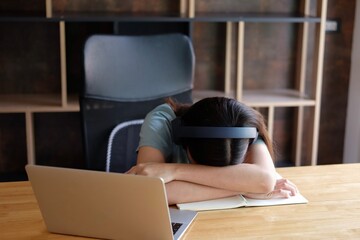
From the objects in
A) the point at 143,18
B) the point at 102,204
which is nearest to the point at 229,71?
the point at 143,18

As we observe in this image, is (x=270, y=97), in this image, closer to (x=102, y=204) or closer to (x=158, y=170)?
(x=158, y=170)

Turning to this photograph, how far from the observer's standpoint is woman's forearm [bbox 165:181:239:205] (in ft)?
4.70

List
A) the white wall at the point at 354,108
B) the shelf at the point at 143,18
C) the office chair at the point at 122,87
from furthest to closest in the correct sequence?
the white wall at the point at 354,108
the shelf at the point at 143,18
the office chair at the point at 122,87

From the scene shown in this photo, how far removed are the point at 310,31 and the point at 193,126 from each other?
2.11m

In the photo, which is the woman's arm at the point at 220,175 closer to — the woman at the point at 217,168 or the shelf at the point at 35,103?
the woman at the point at 217,168

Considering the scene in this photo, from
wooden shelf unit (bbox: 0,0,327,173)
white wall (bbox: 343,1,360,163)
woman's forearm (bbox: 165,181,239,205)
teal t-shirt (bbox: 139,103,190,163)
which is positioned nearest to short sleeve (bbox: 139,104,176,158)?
teal t-shirt (bbox: 139,103,190,163)

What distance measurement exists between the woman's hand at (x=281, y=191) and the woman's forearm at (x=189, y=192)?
0.08 metres

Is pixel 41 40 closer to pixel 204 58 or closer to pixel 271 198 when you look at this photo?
pixel 204 58

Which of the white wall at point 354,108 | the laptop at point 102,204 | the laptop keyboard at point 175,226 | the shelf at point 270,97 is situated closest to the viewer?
the laptop at point 102,204

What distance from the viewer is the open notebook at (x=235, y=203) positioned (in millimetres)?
1417

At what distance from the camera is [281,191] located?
150 cm

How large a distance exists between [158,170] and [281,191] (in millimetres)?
364

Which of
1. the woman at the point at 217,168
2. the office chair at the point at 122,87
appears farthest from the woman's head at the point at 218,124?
the office chair at the point at 122,87

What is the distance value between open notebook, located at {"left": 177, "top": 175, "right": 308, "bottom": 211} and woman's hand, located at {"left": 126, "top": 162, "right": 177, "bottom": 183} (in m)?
0.09
